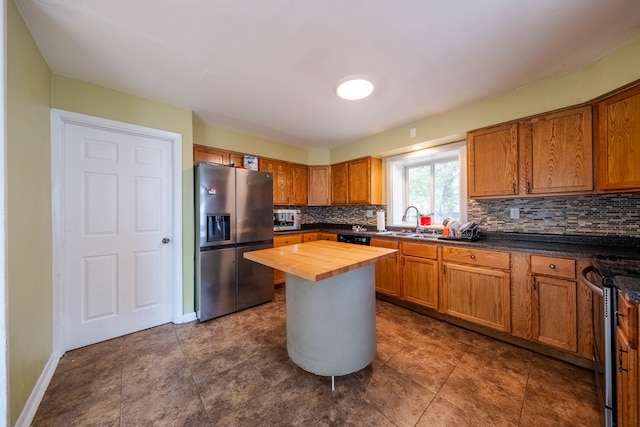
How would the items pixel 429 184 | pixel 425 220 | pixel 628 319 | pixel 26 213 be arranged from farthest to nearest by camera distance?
pixel 429 184 → pixel 425 220 → pixel 26 213 → pixel 628 319

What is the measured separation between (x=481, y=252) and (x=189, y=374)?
2701mm

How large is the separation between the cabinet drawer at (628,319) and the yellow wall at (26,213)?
2.91 m

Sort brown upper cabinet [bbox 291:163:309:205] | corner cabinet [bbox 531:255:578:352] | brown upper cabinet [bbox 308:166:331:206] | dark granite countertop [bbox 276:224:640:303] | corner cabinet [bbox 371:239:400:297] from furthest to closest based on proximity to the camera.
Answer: brown upper cabinet [bbox 308:166:331:206] → brown upper cabinet [bbox 291:163:309:205] → corner cabinet [bbox 371:239:400:297] → corner cabinet [bbox 531:255:578:352] → dark granite countertop [bbox 276:224:640:303]

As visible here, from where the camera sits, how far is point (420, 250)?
2.64m

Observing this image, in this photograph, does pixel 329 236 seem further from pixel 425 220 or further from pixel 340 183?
pixel 425 220

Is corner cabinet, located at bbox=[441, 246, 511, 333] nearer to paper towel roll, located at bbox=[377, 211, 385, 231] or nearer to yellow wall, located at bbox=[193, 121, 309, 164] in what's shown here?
paper towel roll, located at bbox=[377, 211, 385, 231]

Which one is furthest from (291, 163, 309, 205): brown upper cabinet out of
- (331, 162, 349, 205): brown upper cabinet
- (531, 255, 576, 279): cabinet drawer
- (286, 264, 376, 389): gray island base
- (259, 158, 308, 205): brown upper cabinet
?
(531, 255, 576, 279): cabinet drawer

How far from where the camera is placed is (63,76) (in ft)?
6.44

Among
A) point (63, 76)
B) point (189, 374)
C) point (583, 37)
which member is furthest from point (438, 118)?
point (63, 76)

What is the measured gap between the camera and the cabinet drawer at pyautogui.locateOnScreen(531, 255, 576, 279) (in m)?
1.77

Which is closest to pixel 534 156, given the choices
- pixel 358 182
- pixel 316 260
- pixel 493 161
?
pixel 493 161

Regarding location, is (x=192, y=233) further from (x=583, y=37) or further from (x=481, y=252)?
(x=583, y=37)

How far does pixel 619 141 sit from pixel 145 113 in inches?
161

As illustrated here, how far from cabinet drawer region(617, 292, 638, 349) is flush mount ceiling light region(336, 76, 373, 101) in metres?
2.03
